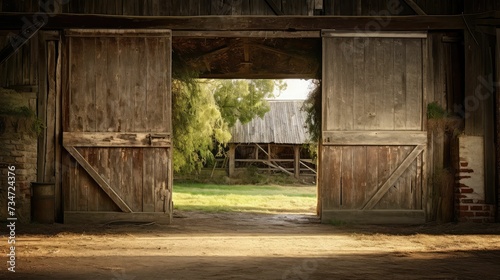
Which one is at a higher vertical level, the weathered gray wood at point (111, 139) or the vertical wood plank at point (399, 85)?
the vertical wood plank at point (399, 85)

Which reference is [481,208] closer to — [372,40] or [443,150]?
[443,150]

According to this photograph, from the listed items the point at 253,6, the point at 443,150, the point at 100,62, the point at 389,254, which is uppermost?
the point at 253,6

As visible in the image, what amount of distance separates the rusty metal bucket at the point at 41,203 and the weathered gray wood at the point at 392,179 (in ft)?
19.1

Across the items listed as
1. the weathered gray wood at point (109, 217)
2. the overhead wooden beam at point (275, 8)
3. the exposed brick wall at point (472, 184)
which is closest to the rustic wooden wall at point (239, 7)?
the overhead wooden beam at point (275, 8)

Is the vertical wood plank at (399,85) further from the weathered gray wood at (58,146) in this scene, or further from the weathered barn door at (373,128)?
the weathered gray wood at (58,146)

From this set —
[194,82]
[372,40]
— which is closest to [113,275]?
[372,40]

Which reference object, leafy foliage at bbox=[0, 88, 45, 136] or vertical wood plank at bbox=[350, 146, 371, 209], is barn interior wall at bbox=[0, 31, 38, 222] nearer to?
leafy foliage at bbox=[0, 88, 45, 136]

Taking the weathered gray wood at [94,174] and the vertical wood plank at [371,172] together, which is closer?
the weathered gray wood at [94,174]

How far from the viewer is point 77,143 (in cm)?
984

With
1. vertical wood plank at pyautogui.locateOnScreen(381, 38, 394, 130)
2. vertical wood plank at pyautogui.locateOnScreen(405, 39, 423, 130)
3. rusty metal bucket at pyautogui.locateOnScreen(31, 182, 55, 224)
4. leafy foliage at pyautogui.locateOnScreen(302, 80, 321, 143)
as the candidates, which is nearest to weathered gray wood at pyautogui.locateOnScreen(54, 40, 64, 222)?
rusty metal bucket at pyautogui.locateOnScreen(31, 182, 55, 224)

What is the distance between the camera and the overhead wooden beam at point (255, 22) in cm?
1002

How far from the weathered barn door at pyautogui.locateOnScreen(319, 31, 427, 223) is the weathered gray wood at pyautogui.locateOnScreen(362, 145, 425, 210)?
2 centimetres

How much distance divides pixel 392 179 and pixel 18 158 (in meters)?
6.85

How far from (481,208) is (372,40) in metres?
3.77
